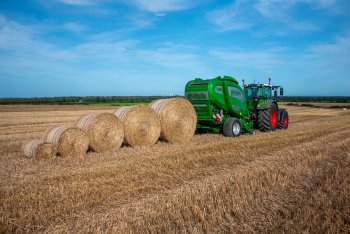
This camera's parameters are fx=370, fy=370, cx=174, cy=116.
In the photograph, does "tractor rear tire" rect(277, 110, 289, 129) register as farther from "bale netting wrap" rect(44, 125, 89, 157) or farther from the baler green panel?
"bale netting wrap" rect(44, 125, 89, 157)

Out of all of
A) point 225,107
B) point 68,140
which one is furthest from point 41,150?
point 225,107

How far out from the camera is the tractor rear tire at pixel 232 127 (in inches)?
504

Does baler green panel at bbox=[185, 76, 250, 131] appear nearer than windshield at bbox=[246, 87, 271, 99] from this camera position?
Yes

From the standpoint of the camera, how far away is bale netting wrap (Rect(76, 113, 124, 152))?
9.61 meters

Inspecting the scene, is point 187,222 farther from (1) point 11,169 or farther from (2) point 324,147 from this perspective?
(2) point 324,147

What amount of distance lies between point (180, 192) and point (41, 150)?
4.39m

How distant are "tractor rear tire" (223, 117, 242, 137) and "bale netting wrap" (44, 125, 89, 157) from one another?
5344 millimetres

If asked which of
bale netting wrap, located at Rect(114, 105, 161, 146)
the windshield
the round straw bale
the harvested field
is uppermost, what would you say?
the windshield

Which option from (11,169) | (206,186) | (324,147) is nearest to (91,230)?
(206,186)

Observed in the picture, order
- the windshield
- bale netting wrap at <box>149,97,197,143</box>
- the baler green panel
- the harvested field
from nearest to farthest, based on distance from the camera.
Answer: the harvested field, bale netting wrap at <box>149,97,197,143</box>, the baler green panel, the windshield

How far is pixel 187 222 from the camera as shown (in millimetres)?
4512

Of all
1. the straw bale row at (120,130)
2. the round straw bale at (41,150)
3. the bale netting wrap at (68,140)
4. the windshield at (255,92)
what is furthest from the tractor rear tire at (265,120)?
the round straw bale at (41,150)

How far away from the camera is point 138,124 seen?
10.5 metres

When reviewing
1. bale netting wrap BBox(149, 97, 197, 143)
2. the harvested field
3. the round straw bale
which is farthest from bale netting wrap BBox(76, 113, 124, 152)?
bale netting wrap BBox(149, 97, 197, 143)
